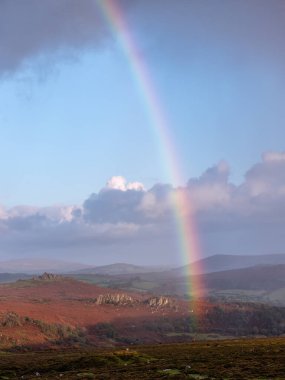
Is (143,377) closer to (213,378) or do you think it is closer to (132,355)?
(213,378)

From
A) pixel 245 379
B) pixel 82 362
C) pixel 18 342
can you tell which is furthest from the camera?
pixel 18 342

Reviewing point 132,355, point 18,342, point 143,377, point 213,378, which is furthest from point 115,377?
point 18,342

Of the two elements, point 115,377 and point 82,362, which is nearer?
point 115,377

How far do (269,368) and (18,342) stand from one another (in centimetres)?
15967

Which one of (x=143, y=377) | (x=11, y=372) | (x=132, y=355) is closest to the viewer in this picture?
(x=143, y=377)

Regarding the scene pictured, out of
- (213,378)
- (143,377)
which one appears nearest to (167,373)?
(143,377)

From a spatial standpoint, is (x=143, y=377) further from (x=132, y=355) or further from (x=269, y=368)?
(x=132, y=355)

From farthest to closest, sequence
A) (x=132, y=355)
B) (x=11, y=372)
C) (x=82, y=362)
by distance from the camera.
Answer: (x=132, y=355)
(x=82, y=362)
(x=11, y=372)

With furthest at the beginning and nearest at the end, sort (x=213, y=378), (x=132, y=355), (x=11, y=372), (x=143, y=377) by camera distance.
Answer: (x=132, y=355) < (x=11, y=372) < (x=143, y=377) < (x=213, y=378)

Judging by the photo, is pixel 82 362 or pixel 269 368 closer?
pixel 269 368

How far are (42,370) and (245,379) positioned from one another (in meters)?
42.2

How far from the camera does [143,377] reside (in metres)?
48.7

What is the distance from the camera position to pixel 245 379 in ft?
138

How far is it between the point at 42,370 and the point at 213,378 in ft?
126
